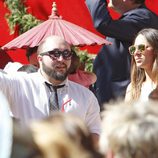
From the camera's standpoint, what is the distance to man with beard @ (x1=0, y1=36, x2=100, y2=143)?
365cm

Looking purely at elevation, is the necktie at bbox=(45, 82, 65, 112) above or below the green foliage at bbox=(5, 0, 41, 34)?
above

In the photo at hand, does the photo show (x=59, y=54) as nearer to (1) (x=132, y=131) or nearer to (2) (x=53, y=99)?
(2) (x=53, y=99)

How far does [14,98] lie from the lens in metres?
3.65

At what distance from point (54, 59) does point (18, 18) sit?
10.8 ft

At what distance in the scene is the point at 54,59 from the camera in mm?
3896

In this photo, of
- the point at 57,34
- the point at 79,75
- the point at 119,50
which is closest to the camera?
the point at 119,50

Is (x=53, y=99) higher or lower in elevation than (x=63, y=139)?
lower

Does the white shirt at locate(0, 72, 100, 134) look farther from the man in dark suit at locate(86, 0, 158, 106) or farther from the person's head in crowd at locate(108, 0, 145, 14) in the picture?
the person's head in crowd at locate(108, 0, 145, 14)

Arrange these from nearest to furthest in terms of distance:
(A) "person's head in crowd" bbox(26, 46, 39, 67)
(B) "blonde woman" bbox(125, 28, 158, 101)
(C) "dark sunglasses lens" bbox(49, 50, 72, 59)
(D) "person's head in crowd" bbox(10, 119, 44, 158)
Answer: (D) "person's head in crowd" bbox(10, 119, 44, 158) → (C) "dark sunglasses lens" bbox(49, 50, 72, 59) → (B) "blonde woman" bbox(125, 28, 158, 101) → (A) "person's head in crowd" bbox(26, 46, 39, 67)

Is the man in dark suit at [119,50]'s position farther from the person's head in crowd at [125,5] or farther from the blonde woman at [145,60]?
the blonde woman at [145,60]

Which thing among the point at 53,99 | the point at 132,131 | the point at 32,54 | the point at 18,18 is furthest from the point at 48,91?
the point at 18,18

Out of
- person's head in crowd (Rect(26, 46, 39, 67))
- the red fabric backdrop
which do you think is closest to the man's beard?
person's head in crowd (Rect(26, 46, 39, 67))

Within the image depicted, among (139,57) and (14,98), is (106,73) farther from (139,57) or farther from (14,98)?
(14,98)

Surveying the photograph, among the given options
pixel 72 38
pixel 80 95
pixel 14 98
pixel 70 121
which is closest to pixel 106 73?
pixel 72 38
